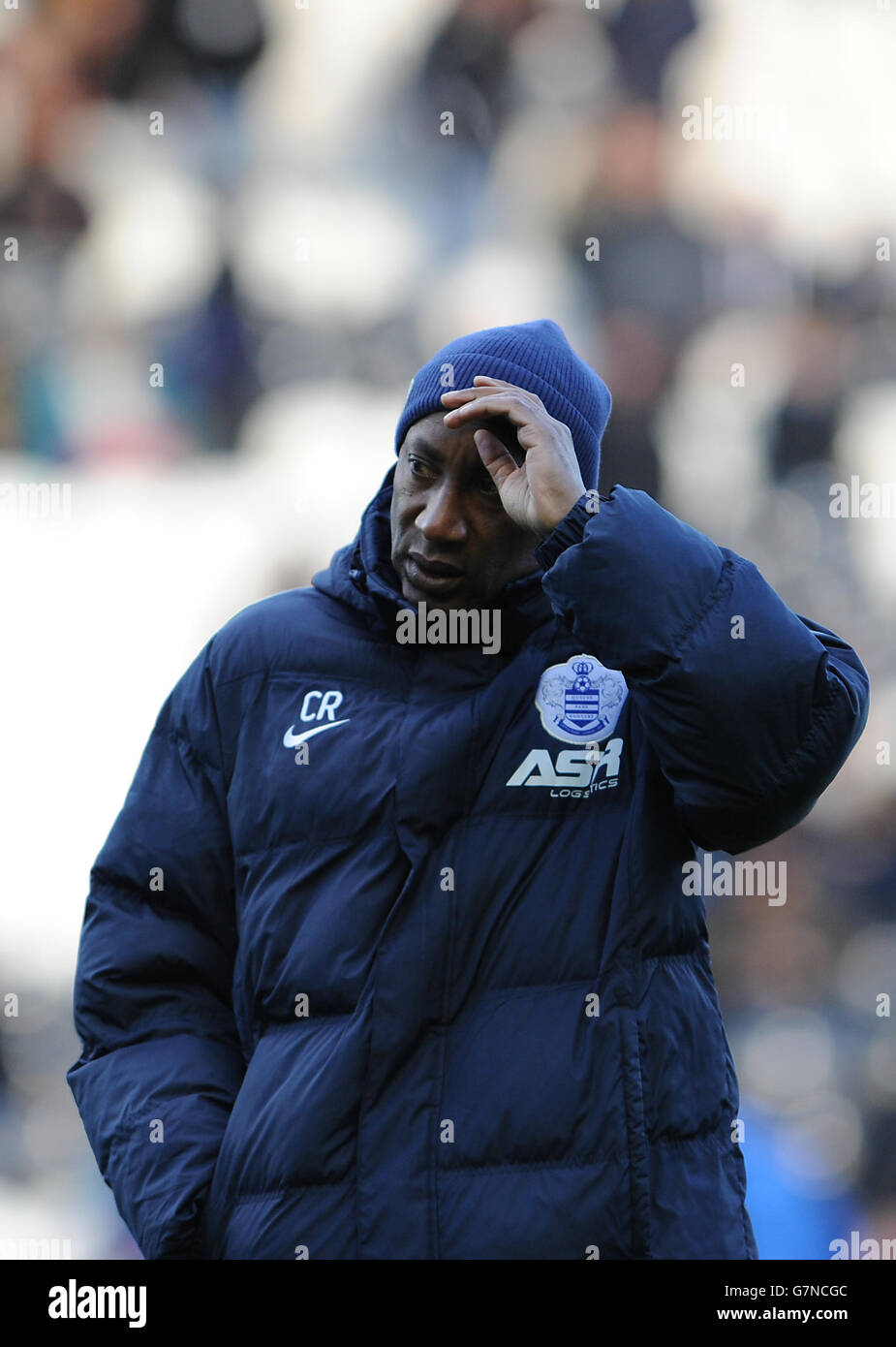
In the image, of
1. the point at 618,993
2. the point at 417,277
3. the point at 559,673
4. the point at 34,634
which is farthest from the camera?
the point at 417,277

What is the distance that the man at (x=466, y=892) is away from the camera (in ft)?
3.78

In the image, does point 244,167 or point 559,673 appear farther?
point 244,167

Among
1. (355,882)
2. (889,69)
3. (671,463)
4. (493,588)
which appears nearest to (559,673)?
(493,588)

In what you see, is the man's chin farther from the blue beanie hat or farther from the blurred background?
the blurred background

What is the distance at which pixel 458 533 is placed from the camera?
135cm

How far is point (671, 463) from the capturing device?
373 cm

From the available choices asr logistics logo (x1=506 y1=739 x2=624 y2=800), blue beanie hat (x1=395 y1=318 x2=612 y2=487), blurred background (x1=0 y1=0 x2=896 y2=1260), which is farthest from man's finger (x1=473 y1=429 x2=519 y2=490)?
blurred background (x1=0 y1=0 x2=896 y2=1260)

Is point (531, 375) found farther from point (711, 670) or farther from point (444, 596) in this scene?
point (711, 670)

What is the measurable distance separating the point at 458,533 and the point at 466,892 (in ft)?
1.03

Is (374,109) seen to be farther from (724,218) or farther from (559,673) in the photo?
(559,673)

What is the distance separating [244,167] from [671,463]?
1338 mm

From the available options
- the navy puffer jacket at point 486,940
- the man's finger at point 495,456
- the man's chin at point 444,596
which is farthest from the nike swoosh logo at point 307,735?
the man's finger at point 495,456

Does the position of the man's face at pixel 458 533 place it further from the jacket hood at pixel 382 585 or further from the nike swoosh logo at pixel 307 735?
the nike swoosh logo at pixel 307 735

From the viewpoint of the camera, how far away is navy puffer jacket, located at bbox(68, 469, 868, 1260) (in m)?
1.15
